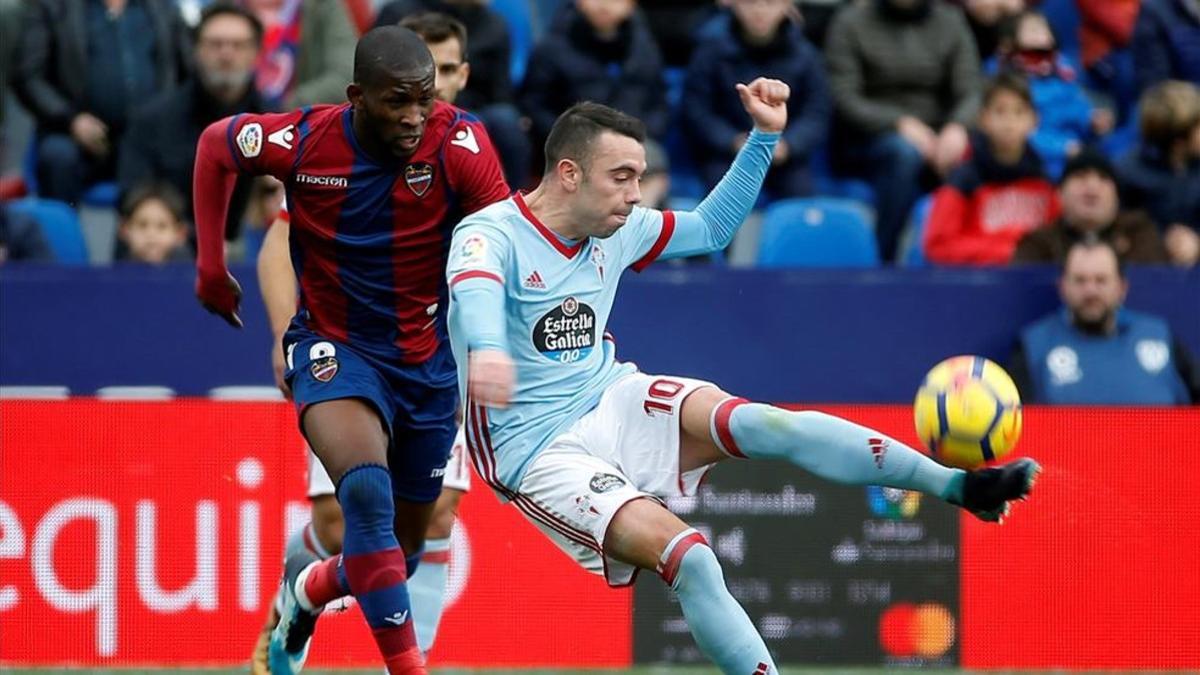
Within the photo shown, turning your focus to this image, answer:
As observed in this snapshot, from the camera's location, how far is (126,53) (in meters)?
11.9

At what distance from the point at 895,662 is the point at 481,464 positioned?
3.12m

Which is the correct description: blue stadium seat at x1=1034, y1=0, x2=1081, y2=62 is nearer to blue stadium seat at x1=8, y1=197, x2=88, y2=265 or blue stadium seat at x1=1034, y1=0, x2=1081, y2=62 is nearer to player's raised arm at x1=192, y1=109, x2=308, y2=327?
blue stadium seat at x1=8, y1=197, x2=88, y2=265


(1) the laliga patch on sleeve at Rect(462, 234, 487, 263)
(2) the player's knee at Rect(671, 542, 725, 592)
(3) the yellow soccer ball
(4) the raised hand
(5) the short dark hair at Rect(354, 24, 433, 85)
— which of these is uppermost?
(5) the short dark hair at Rect(354, 24, 433, 85)

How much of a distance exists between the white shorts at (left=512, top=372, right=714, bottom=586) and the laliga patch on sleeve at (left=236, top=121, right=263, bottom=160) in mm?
1451

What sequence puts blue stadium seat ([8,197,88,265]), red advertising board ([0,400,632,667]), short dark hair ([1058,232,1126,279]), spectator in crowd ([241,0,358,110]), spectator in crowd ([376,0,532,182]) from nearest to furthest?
red advertising board ([0,400,632,667]), short dark hair ([1058,232,1126,279]), blue stadium seat ([8,197,88,265]), spectator in crowd ([376,0,532,182]), spectator in crowd ([241,0,358,110])

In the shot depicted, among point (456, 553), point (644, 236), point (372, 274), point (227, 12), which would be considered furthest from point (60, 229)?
point (644, 236)

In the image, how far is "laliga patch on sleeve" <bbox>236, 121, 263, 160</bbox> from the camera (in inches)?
276

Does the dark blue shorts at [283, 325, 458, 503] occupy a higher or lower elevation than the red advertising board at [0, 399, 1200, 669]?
higher

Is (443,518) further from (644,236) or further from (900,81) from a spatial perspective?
(900,81)

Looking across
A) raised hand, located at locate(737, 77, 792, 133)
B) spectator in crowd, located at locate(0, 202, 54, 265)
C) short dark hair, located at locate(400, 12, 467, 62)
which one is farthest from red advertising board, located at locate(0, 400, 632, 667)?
raised hand, located at locate(737, 77, 792, 133)

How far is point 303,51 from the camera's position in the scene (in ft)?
39.2

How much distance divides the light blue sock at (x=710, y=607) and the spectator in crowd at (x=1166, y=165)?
5.98 meters

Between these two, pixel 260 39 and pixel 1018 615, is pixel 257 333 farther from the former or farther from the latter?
pixel 1018 615

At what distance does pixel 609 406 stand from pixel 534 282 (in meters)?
0.47
